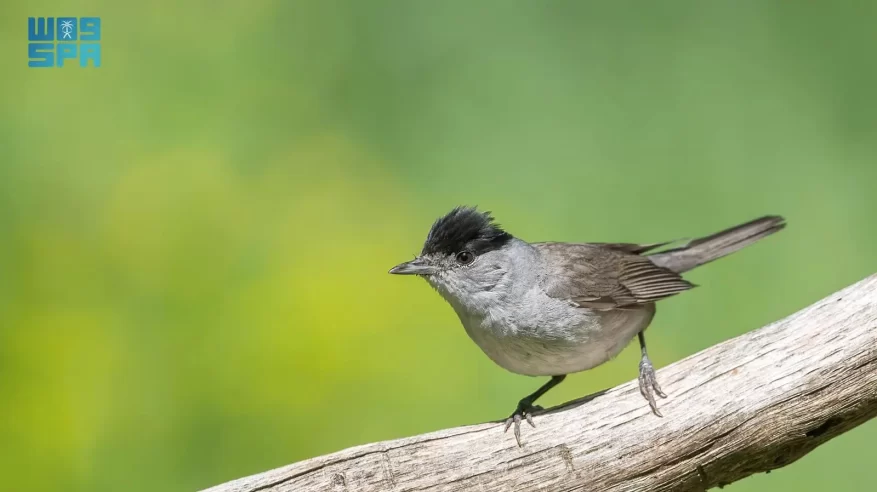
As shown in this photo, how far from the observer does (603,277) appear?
320 centimetres

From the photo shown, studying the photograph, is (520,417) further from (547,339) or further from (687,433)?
(687,433)

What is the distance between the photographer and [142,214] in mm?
4137

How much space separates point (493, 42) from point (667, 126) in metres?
1.04

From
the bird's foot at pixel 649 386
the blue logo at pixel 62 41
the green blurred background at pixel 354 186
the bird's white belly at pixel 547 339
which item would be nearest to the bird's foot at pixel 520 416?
the bird's white belly at pixel 547 339

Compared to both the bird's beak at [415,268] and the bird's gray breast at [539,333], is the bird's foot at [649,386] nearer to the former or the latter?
the bird's gray breast at [539,333]

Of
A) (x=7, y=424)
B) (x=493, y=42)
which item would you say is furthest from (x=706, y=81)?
(x=7, y=424)

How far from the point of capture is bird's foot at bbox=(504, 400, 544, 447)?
2.77 m

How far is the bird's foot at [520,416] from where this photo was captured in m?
2.77

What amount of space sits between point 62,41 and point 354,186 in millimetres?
1729

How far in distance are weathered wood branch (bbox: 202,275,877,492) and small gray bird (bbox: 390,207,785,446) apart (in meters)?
0.13

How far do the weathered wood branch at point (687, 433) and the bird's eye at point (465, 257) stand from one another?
65cm

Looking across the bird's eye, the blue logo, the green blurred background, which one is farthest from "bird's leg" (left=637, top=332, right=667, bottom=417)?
the blue logo

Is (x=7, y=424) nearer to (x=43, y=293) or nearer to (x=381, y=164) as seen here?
(x=43, y=293)

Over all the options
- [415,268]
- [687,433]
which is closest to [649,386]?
[687,433]
